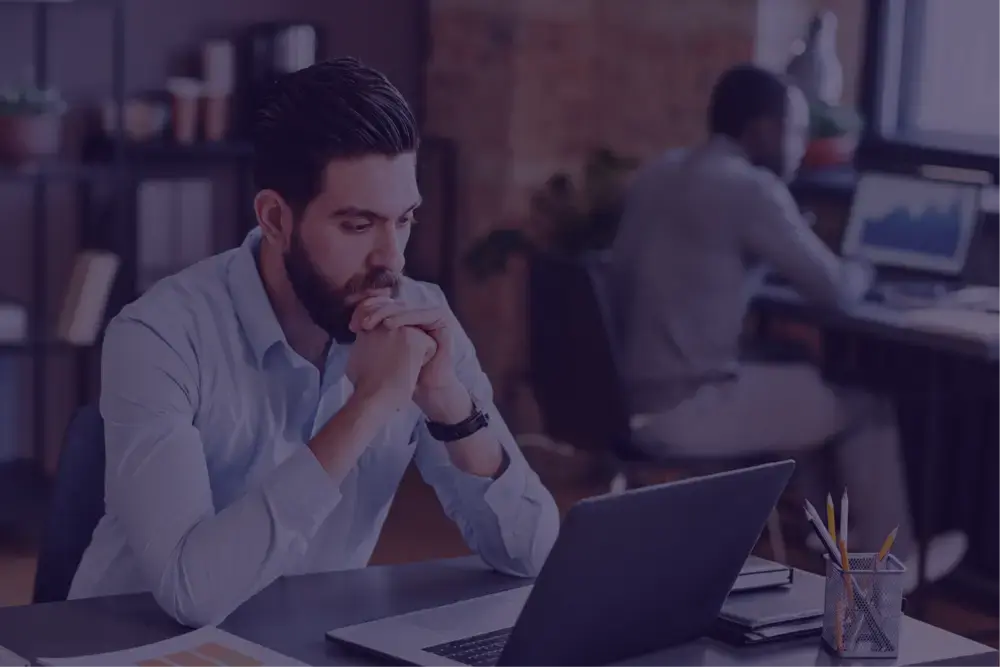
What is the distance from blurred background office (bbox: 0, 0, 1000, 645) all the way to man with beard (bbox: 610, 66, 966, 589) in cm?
21

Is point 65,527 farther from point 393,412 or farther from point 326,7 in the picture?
point 326,7

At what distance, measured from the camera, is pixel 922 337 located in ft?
12.9

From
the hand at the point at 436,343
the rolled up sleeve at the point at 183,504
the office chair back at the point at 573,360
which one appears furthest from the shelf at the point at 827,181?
the rolled up sleeve at the point at 183,504

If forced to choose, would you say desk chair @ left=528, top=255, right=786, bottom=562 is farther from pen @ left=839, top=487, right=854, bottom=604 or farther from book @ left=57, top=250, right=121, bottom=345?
pen @ left=839, top=487, right=854, bottom=604

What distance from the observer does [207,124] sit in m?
5.17

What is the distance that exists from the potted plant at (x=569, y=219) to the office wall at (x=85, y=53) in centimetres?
89

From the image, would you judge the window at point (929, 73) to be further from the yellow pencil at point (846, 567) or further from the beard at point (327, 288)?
the yellow pencil at point (846, 567)

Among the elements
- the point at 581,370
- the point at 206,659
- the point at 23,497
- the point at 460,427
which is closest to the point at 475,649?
the point at 206,659

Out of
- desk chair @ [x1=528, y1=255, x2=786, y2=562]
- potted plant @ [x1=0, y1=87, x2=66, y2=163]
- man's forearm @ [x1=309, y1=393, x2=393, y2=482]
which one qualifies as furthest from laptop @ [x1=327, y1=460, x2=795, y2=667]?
potted plant @ [x1=0, y1=87, x2=66, y2=163]

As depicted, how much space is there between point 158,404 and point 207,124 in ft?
11.1

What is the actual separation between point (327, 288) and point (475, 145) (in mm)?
3717

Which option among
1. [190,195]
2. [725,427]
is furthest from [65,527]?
[190,195]

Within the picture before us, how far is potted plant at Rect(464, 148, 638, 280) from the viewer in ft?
16.8

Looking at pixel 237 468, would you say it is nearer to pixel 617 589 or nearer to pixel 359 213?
pixel 359 213
